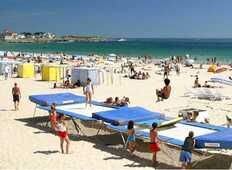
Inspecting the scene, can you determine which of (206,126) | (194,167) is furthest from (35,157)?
(206,126)

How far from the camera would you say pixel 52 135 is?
12.6 m

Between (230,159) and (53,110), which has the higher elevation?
(53,110)

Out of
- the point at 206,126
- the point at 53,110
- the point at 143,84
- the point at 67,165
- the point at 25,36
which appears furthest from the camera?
the point at 25,36

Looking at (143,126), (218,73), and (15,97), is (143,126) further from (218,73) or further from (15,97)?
(218,73)

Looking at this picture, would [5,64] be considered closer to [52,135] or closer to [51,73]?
[51,73]

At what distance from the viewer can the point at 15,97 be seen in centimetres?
1627

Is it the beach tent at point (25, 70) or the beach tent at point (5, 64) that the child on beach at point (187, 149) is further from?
the beach tent at point (5, 64)

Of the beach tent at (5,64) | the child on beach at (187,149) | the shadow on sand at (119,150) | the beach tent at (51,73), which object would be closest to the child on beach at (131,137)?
the shadow on sand at (119,150)

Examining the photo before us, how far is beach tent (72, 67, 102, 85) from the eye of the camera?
77.3ft

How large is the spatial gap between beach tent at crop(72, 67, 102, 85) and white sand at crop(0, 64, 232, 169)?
61 centimetres

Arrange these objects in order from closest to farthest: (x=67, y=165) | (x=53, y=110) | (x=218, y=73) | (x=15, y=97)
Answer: (x=67, y=165)
(x=53, y=110)
(x=15, y=97)
(x=218, y=73)

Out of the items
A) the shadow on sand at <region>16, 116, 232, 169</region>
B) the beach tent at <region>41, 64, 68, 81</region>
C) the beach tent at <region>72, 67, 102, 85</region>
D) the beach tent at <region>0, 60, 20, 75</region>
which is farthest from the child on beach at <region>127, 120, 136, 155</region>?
the beach tent at <region>0, 60, 20, 75</region>

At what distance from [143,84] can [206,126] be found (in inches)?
542

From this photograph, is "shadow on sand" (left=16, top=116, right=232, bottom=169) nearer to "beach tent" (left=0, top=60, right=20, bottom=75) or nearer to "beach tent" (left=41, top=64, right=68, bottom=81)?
"beach tent" (left=41, top=64, right=68, bottom=81)
